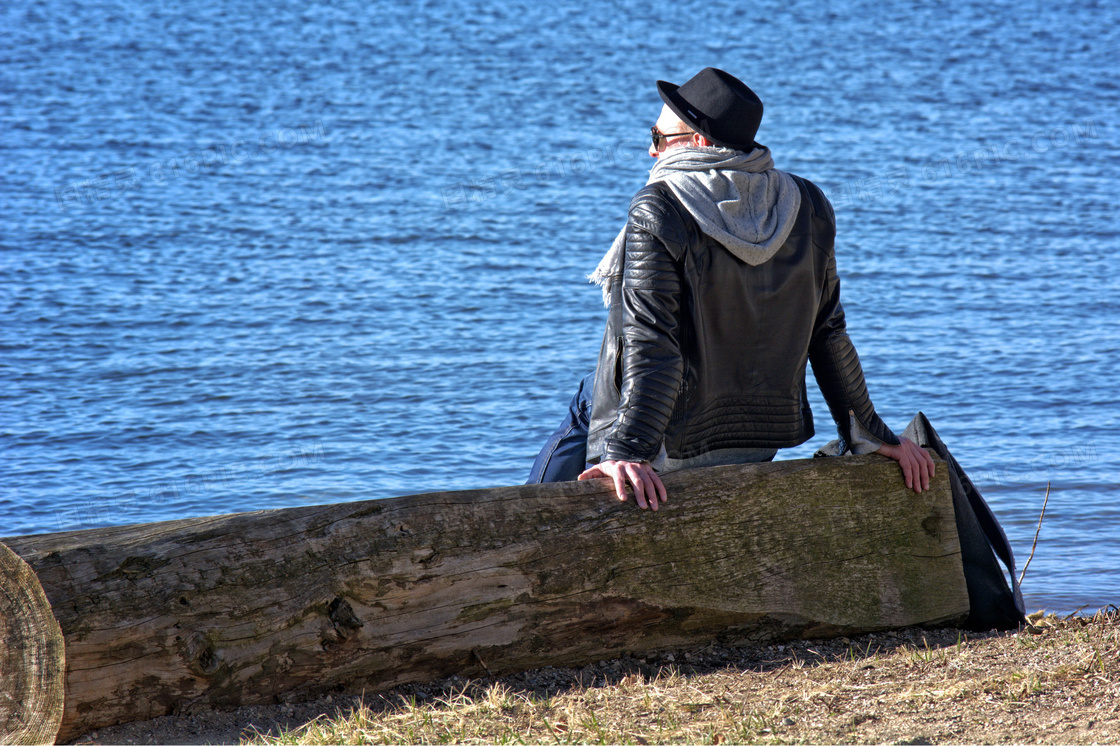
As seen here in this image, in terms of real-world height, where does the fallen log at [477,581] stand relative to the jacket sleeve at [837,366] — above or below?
below

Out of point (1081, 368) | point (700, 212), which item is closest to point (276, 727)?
point (700, 212)

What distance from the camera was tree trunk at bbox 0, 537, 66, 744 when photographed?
2.95m

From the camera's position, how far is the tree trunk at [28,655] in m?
2.95

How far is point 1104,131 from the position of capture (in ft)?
59.1

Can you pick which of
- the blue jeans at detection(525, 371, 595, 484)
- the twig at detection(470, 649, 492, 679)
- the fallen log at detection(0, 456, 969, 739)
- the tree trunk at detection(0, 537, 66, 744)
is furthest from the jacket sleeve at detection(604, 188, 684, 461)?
the tree trunk at detection(0, 537, 66, 744)

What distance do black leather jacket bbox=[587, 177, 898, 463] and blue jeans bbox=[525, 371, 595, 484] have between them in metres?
0.18

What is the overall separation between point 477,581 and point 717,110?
5.40ft

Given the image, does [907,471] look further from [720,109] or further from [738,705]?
[720,109]

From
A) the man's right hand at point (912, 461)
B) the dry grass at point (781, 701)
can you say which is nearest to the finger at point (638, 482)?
the dry grass at point (781, 701)

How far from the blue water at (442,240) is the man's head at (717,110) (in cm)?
311

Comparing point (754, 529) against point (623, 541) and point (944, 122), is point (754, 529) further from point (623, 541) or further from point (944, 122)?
point (944, 122)

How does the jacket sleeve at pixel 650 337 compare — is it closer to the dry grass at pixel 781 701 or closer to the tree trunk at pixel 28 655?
the dry grass at pixel 781 701

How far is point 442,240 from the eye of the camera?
1285 cm

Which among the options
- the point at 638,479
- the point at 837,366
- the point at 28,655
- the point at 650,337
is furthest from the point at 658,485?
the point at 28,655
